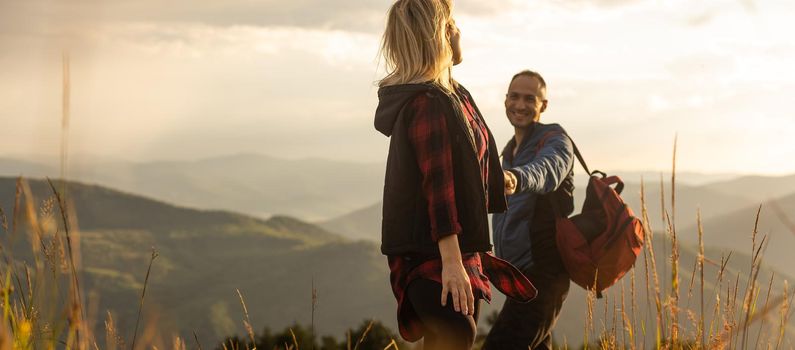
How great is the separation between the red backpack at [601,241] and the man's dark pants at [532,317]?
115 mm

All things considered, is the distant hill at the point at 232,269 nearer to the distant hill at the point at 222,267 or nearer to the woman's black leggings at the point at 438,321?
the distant hill at the point at 222,267

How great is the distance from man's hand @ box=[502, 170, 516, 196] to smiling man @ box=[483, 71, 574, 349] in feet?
1.15

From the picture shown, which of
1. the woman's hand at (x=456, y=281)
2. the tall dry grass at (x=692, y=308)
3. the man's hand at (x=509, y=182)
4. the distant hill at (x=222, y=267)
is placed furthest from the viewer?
the distant hill at (x=222, y=267)

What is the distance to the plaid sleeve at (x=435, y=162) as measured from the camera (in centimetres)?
263

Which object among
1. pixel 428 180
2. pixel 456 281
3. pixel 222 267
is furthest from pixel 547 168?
pixel 222 267

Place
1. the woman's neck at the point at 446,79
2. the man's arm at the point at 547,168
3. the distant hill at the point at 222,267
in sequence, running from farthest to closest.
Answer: the distant hill at the point at 222,267 → the man's arm at the point at 547,168 → the woman's neck at the point at 446,79

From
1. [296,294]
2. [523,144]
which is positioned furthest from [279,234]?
[523,144]

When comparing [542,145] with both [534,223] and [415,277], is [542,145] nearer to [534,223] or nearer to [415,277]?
Result: [534,223]

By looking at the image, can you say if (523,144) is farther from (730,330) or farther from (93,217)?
(93,217)

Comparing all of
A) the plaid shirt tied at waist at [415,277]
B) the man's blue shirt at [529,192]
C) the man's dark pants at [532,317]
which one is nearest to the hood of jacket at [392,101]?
the plaid shirt tied at waist at [415,277]

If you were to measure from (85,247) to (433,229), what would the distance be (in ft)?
524

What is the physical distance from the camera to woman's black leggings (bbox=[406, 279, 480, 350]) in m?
2.58

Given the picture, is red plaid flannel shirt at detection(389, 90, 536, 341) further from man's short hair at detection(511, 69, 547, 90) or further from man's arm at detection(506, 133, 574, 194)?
man's short hair at detection(511, 69, 547, 90)

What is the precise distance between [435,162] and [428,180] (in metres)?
0.07
